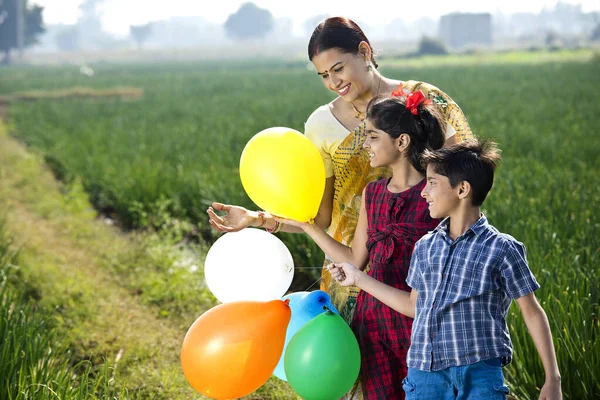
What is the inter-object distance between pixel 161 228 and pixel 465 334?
15.9 feet

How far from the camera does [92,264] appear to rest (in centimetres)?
548

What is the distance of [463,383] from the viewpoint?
1.81 meters

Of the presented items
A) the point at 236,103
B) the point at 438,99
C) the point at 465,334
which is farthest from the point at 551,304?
the point at 236,103

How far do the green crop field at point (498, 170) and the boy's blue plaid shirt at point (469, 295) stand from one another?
3.01 feet

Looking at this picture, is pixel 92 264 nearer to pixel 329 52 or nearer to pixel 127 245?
pixel 127 245

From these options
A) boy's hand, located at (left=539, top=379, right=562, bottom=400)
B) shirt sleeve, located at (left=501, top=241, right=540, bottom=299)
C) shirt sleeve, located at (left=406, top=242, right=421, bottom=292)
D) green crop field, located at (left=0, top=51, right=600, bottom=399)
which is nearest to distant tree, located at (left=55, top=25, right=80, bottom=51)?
green crop field, located at (left=0, top=51, right=600, bottom=399)

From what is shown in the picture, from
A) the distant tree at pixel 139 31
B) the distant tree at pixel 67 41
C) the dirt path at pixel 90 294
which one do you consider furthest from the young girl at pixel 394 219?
the distant tree at pixel 139 31

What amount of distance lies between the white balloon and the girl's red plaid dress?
0.30 meters

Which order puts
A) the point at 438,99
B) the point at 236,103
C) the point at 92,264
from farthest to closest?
the point at 236,103 < the point at 92,264 < the point at 438,99

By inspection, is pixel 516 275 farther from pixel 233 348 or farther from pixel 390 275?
pixel 233 348

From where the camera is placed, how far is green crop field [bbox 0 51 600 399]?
9.82ft

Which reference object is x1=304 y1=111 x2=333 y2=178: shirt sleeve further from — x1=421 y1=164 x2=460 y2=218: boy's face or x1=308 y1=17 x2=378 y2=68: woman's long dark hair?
x1=421 y1=164 x2=460 y2=218: boy's face

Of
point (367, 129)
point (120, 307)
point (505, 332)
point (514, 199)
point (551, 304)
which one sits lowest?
point (120, 307)

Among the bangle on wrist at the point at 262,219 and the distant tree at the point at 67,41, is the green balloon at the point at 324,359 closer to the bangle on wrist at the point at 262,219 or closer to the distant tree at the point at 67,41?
the bangle on wrist at the point at 262,219
